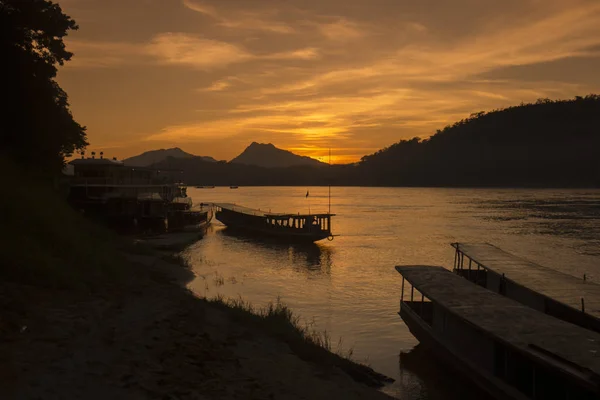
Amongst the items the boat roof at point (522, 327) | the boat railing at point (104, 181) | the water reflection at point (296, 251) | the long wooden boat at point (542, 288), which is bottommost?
the water reflection at point (296, 251)

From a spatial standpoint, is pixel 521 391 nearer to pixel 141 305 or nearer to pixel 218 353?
pixel 218 353

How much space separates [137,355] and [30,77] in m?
24.5

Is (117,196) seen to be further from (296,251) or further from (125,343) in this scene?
(125,343)

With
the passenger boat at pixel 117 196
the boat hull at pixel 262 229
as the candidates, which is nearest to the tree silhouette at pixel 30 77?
the passenger boat at pixel 117 196

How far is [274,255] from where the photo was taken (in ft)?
168

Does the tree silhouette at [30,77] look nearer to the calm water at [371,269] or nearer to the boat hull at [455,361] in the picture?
the calm water at [371,269]

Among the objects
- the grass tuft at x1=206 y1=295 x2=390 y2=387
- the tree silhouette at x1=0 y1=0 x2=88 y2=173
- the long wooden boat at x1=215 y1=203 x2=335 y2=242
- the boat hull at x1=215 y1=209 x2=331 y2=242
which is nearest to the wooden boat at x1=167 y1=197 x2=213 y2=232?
the boat hull at x1=215 y1=209 x2=331 y2=242

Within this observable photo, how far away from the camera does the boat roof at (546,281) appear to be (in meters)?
18.3

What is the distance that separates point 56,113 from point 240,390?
27784 millimetres

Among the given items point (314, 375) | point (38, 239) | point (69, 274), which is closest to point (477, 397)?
point (314, 375)

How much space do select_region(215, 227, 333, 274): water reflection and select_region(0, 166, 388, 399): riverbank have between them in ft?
83.8

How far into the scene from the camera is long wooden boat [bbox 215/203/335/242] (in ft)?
201

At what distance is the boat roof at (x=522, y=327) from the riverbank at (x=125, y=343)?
3920 millimetres

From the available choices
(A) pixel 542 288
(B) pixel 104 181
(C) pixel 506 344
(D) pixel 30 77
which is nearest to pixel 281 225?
(B) pixel 104 181
